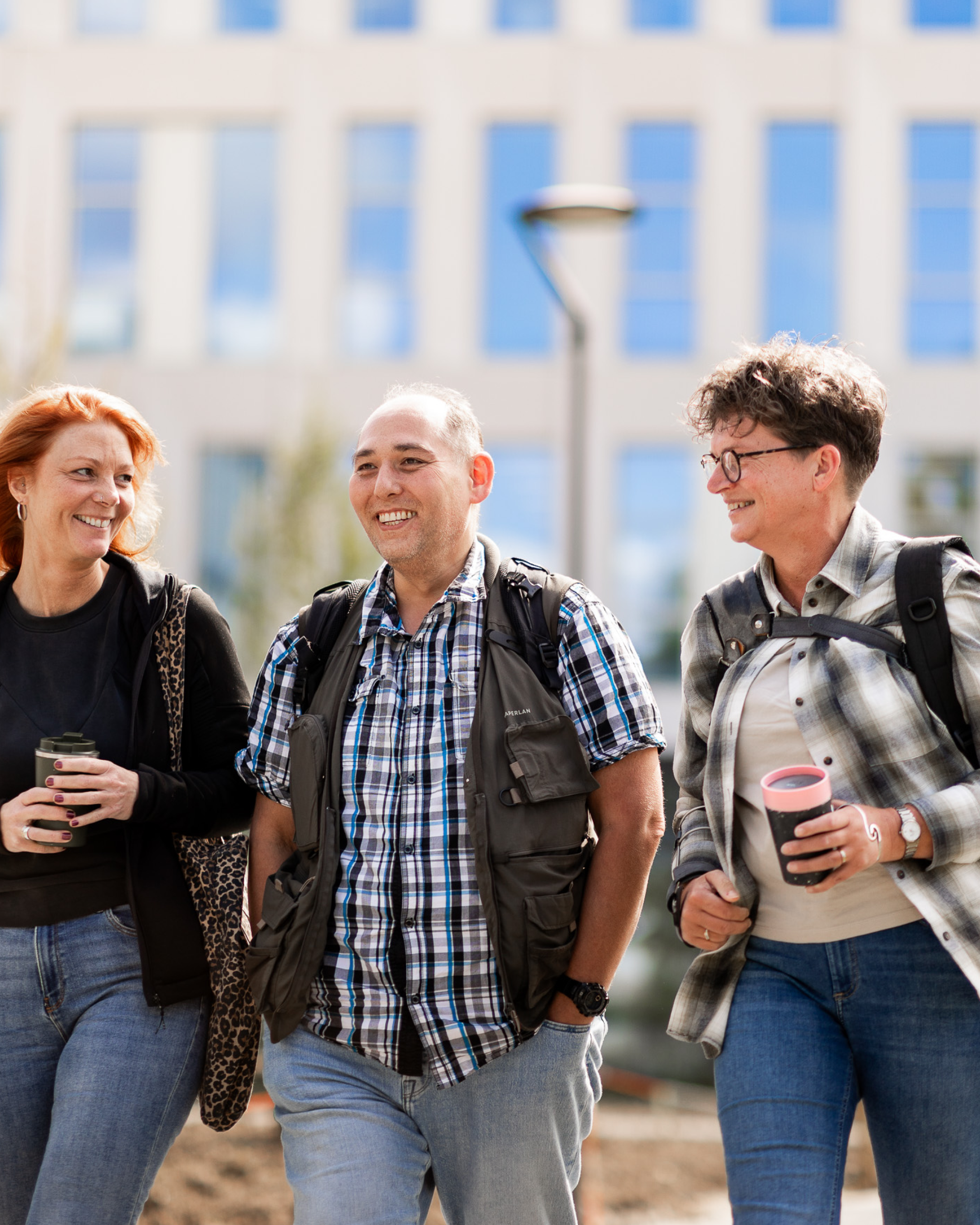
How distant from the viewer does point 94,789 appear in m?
3.11

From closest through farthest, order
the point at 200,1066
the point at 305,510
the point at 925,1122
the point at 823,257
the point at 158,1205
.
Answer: the point at 925,1122, the point at 200,1066, the point at 158,1205, the point at 305,510, the point at 823,257

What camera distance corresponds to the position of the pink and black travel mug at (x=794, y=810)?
260 centimetres

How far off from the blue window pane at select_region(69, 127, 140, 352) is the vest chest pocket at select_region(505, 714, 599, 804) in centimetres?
1736

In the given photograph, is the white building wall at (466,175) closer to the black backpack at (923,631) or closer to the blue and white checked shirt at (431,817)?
the blue and white checked shirt at (431,817)

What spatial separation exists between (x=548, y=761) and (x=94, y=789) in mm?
1005

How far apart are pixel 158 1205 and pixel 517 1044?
3.13 m

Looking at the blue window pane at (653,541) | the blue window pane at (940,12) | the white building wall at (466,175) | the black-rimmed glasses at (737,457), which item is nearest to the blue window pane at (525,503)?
the white building wall at (466,175)

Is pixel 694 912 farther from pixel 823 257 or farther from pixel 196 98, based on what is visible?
pixel 196 98

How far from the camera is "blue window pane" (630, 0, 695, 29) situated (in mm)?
18531

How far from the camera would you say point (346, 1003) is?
10.1ft

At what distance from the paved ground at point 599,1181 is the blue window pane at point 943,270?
13407mm

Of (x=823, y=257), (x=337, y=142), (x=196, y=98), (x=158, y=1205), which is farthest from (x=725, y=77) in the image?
(x=158, y=1205)

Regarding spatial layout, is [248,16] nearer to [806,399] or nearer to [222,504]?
[222,504]

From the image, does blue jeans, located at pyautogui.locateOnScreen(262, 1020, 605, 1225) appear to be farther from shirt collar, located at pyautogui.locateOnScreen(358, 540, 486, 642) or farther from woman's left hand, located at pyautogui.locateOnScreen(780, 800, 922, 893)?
shirt collar, located at pyautogui.locateOnScreen(358, 540, 486, 642)
